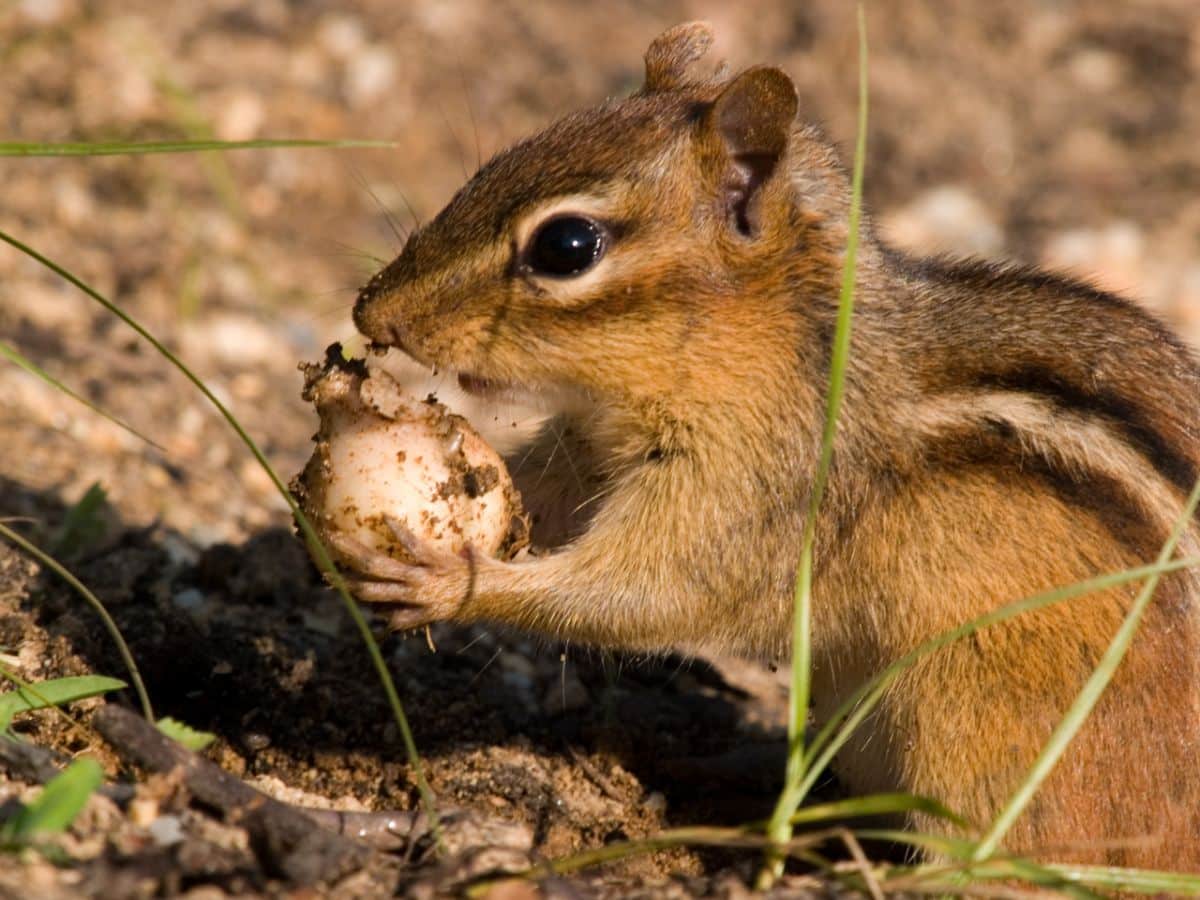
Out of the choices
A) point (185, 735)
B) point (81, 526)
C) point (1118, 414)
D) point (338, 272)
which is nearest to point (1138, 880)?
point (1118, 414)

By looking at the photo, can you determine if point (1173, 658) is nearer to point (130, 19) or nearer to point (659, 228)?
point (659, 228)

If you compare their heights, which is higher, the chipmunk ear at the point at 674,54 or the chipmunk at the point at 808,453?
the chipmunk ear at the point at 674,54

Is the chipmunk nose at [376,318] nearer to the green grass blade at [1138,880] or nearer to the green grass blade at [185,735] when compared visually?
the green grass blade at [185,735]

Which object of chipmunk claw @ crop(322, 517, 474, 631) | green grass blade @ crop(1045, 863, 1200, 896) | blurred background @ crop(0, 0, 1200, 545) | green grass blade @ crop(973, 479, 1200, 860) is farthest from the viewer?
blurred background @ crop(0, 0, 1200, 545)

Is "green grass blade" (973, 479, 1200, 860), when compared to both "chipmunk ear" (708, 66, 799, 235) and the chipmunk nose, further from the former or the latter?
the chipmunk nose

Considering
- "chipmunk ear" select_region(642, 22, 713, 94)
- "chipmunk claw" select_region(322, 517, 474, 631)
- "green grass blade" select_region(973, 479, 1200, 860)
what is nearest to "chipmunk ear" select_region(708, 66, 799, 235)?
"chipmunk ear" select_region(642, 22, 713, 94)

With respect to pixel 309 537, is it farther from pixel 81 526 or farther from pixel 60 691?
pixel 81 526

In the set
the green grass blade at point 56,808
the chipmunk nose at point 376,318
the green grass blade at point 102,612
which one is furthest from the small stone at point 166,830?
the chipmunk nose at point 376,318
